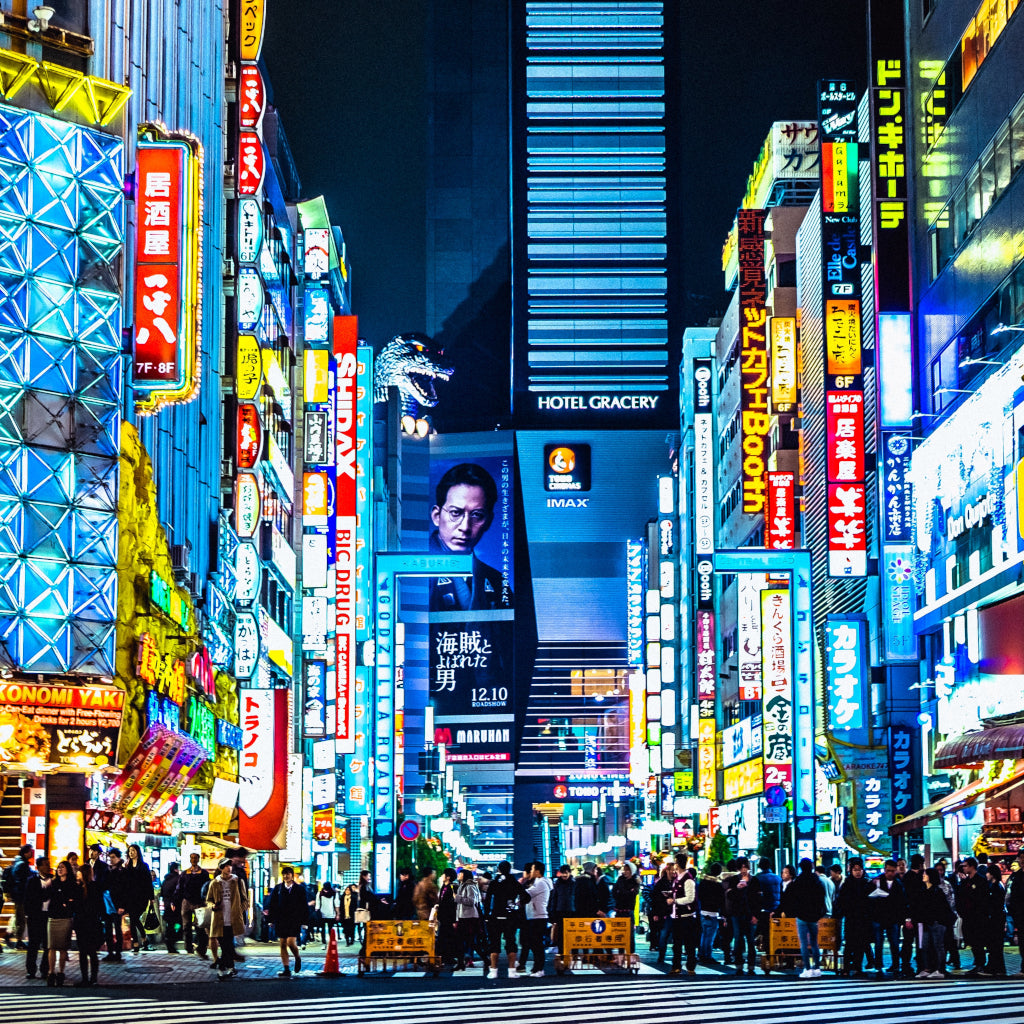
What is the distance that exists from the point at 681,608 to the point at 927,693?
5586cm

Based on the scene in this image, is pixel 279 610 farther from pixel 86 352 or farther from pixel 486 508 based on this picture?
pixel 486 508

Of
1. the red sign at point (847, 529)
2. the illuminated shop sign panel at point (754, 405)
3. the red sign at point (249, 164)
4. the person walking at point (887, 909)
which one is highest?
the red sign at point (249, 164)

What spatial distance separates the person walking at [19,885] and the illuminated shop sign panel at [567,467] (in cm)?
15588

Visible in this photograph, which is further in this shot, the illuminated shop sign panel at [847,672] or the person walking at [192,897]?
the illuminated shop sign panel at [847,672]

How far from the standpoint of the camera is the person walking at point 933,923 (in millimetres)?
Result: 25078

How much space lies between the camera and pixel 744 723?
71.1m

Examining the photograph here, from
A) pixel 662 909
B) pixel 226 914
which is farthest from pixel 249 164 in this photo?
pixel 226 914

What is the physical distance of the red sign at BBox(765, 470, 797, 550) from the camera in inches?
2744

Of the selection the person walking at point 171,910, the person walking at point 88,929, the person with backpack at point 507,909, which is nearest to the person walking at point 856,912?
the person with backpack at point 507,909

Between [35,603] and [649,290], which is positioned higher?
[649,290]

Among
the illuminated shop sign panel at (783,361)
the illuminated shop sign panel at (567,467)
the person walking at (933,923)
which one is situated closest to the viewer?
the person walking at (933,923)

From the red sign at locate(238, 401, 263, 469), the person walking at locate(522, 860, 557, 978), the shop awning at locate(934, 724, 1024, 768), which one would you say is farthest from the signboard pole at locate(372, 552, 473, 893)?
the person walking at locate(522, 860, 557, 978)

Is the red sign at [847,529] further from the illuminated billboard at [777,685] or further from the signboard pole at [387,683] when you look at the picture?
the signboard pole at [387,683]

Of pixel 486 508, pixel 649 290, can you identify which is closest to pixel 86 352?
pixel 486 508
